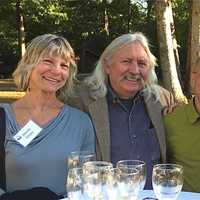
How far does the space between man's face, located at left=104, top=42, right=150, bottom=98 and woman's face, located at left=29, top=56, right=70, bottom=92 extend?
1.31 ft

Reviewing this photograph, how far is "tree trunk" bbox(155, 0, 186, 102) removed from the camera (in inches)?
467

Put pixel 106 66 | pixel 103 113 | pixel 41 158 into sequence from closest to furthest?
pixel 41 158 < pixel 103 113 < pixel 106 66

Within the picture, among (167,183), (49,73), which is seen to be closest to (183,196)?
(167,183)

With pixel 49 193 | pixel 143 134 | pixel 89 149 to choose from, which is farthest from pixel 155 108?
pixel 49 193

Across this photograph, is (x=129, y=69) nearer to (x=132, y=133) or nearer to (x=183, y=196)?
(x=132, y=133)

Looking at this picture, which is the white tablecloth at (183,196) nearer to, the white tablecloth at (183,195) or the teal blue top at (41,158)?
the white tablecloth at (183,195)

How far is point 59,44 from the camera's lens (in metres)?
3.76

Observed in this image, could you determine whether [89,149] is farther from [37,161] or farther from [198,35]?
[198,35]

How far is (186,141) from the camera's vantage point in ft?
12.3

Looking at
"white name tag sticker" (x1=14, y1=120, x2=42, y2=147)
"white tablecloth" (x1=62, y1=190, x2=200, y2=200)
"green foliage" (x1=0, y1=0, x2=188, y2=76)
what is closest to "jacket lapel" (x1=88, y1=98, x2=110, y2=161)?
"white name tag sticker" (x1=14, y1=120, x2=42, y2=147)

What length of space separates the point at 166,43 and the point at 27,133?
28.8 feet

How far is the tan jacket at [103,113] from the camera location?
376cm

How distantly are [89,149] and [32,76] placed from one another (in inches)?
26.6

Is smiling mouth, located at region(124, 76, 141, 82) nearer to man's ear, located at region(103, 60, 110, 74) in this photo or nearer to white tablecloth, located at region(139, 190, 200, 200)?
man's ear, located at region(103, 60, 110, 74)
